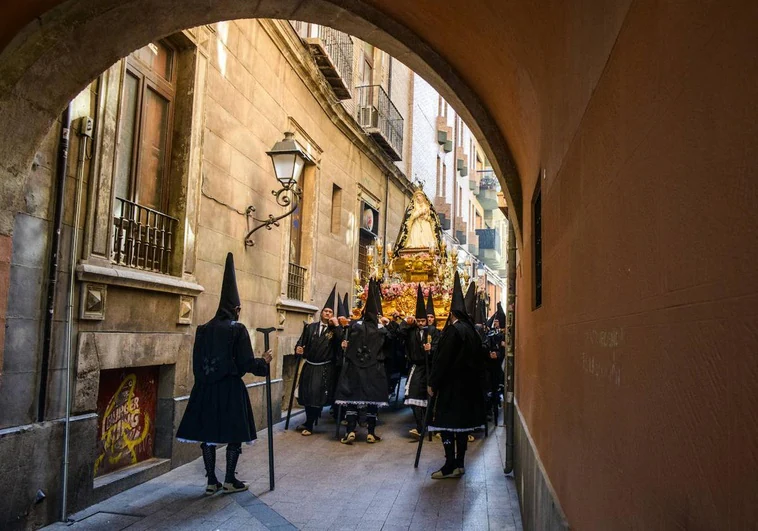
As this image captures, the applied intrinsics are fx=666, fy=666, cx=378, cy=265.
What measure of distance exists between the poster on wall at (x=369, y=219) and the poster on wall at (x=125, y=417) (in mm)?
10643

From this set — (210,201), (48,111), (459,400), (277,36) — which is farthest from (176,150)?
(459,400)

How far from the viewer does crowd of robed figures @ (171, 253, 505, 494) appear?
22.9 ft

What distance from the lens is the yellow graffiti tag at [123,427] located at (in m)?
7.05

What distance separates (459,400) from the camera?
801 centimetres

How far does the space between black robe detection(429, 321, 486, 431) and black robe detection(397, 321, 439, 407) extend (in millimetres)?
1847

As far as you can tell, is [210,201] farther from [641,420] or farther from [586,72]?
[641,420]

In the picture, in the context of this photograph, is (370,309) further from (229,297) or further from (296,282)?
(229,297)

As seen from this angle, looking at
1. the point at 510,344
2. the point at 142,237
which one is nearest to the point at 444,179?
the point at 510,344

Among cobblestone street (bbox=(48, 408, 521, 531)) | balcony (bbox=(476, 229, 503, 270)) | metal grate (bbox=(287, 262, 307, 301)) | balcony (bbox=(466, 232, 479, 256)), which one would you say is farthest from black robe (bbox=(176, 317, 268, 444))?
balcony (bbox=(476, 229, 503, 270))

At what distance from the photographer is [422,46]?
5.51m

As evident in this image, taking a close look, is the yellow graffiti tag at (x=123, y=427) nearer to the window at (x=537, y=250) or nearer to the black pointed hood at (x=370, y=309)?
the black pointed hood at (x=370, y=309)

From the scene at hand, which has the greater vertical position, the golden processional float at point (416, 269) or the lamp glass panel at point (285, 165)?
the lamp glass panel at point (285, 165)

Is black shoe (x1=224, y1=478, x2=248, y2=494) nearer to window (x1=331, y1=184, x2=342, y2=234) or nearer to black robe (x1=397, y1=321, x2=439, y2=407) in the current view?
black robe (x1=397, y1=321, x2=439, y2=407)

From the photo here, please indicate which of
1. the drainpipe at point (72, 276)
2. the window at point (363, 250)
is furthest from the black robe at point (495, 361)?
the drainpipe at point (72, 276)
